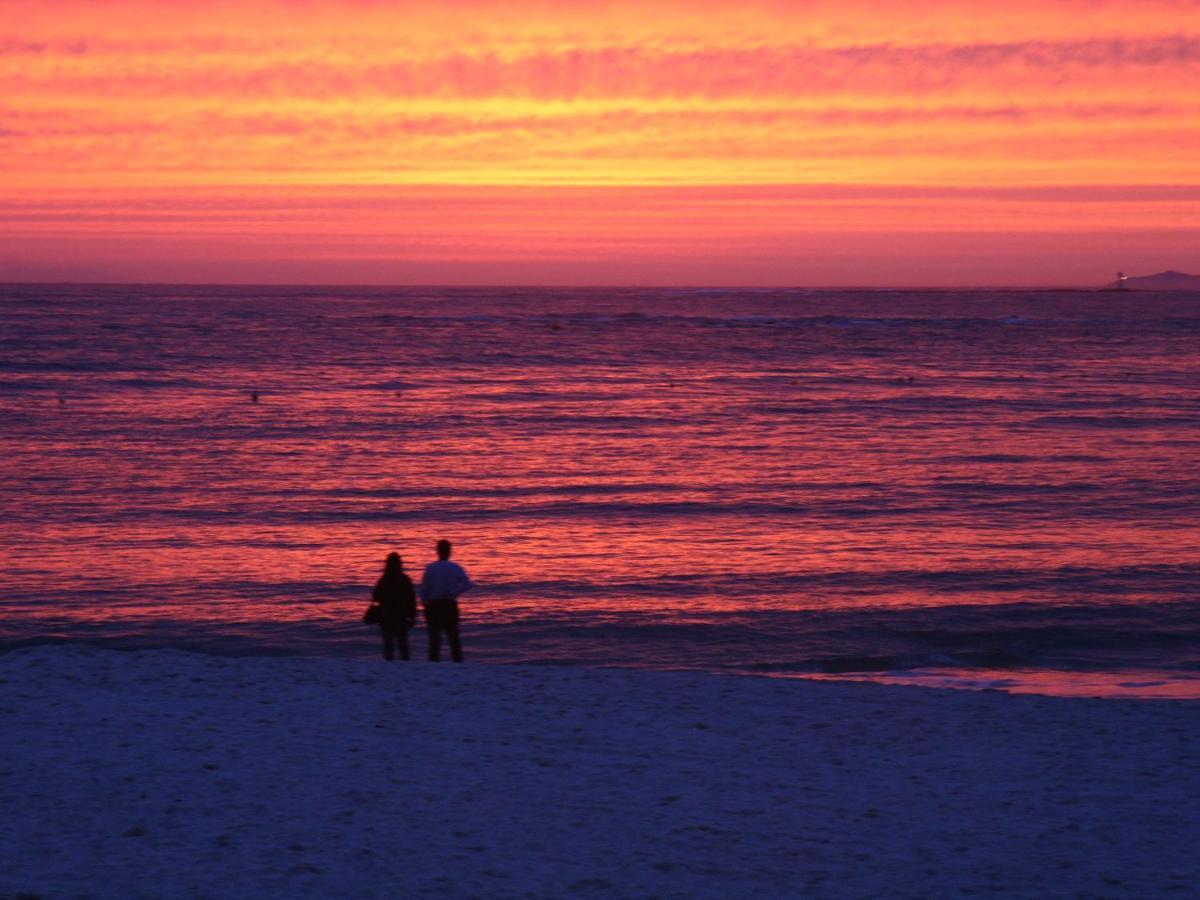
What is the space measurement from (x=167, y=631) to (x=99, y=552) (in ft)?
16.9

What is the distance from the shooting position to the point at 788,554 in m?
19.8

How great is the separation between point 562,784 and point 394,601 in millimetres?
4591

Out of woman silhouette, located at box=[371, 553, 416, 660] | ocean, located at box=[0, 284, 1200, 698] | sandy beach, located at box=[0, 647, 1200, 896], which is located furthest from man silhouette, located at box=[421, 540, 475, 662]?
ocean, located at box=[0, 284, 1200, 698]

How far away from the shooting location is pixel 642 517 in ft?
76.0

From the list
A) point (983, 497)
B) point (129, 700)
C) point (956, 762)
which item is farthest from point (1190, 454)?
point (129, 700)

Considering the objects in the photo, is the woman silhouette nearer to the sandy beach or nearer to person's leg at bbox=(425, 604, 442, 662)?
person's leg at bbox=(425, 604, 442, 662)

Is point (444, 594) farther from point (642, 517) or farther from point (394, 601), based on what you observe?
point (642, 517)

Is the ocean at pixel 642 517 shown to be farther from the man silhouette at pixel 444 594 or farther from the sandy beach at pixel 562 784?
the sandy beach at pixel 562 784

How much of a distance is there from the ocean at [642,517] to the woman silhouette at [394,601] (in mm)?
1489

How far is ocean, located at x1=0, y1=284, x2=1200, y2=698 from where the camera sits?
15.1 m

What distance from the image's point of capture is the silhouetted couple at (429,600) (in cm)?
1295

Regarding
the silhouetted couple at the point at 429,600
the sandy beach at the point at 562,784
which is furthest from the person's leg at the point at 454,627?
the sandy beach at the point at 562,784

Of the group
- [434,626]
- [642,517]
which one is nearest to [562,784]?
[434,626]

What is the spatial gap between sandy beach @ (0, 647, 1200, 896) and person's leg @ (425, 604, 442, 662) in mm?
861
